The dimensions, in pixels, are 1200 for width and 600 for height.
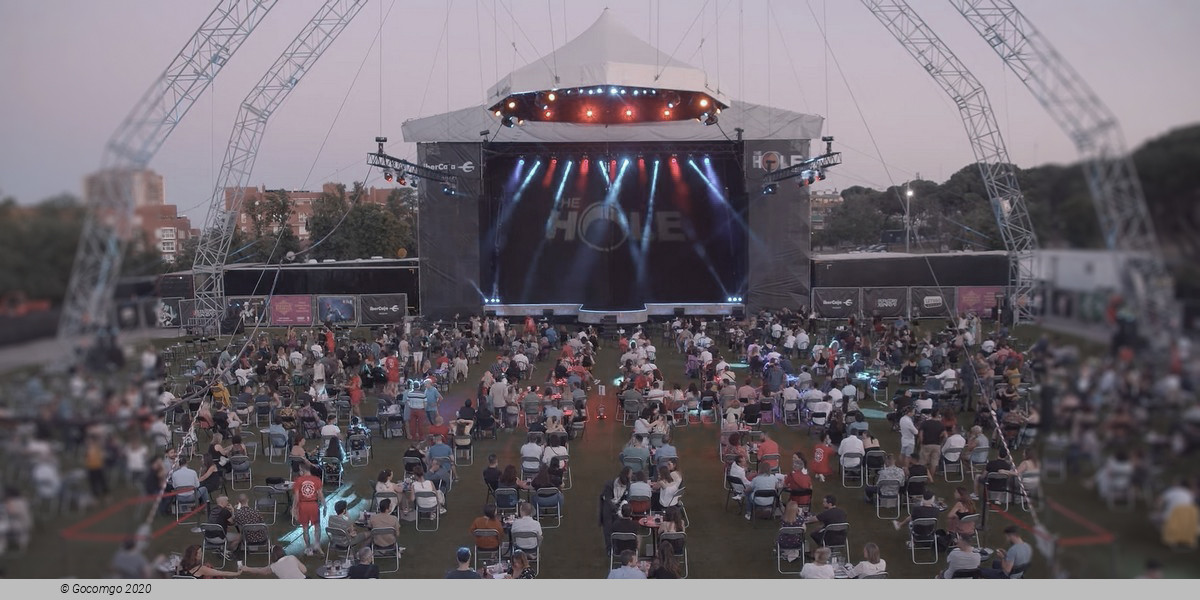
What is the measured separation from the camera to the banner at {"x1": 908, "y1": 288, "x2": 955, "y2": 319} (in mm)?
25156

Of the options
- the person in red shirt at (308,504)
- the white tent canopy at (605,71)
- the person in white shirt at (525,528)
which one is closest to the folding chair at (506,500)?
the person in white shirt at (525,528)

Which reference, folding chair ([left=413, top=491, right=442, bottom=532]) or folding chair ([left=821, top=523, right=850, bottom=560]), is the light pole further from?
folding chair ([left=413, top=491, right=442, bottom=532])

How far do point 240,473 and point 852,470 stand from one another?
6.88 m

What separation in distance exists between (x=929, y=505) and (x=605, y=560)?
9.15 ft

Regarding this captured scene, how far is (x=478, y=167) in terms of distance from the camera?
2316 cm

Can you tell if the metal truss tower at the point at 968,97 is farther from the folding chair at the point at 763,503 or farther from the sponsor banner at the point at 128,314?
the sponsor banner at the point at 128,314

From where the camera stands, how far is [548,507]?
8.43 meters

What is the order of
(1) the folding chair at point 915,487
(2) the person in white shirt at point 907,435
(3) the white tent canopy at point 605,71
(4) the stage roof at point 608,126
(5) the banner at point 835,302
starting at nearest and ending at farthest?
(1) the folding chair at point 915,487
(2) the person in white shirt at point 907,435
(3) the white tent canopy at point 605,71
(4) the stage roof at point 608,126
(5) the banner at point 835,302

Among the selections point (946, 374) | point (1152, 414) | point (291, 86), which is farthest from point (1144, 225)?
point (291, 86)

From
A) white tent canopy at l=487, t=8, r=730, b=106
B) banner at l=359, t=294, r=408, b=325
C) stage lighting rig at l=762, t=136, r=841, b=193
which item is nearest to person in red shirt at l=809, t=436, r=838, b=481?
white tent canopy at l=487, t=8, r=730, b=106

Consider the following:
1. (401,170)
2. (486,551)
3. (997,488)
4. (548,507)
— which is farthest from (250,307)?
(997,488)

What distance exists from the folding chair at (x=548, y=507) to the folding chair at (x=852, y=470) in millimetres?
3183

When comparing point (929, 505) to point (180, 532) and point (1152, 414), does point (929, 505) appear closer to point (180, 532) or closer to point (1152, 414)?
point (1152, 414)

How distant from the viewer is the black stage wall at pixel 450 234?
75.9ft
